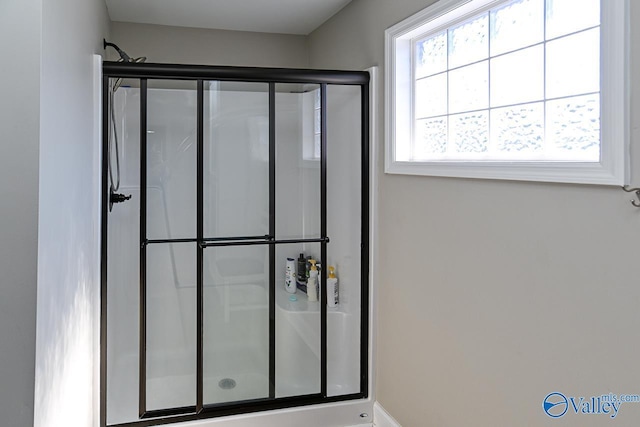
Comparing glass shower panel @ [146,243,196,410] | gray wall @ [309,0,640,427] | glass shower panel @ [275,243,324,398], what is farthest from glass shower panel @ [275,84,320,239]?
glass shower panel @ [146,243,196,410]

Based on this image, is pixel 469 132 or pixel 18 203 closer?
pixel 18 203

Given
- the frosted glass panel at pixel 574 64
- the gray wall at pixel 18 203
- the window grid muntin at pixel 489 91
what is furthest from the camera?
the window grid muntin at pixel 489 91

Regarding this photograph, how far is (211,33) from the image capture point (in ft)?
11.6

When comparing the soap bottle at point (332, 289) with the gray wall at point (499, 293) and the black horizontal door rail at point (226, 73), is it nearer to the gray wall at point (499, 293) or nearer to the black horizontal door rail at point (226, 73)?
the gray wall at point (499, 293)

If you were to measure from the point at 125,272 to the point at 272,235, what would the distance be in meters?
0.73

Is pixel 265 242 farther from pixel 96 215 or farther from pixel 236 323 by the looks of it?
pixel 96 215

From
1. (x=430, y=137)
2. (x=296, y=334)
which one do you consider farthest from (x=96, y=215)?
(x=430, y=137)

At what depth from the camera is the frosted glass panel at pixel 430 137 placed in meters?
2.17

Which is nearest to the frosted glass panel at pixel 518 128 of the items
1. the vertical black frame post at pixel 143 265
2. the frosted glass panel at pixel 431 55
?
the frosted glass panel at pixel 431 55

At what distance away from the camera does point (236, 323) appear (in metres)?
2.51

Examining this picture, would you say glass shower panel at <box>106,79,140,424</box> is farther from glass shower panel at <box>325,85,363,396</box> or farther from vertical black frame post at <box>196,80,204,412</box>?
glass shower panel at <box>325,85,363,396</box>

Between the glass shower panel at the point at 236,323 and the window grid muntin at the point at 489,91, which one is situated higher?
the window grid muntin at the point at 489,91

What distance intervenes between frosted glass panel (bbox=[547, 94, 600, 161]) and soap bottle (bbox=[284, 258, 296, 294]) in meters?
1.43

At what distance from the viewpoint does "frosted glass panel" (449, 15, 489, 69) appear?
1.89 metres
